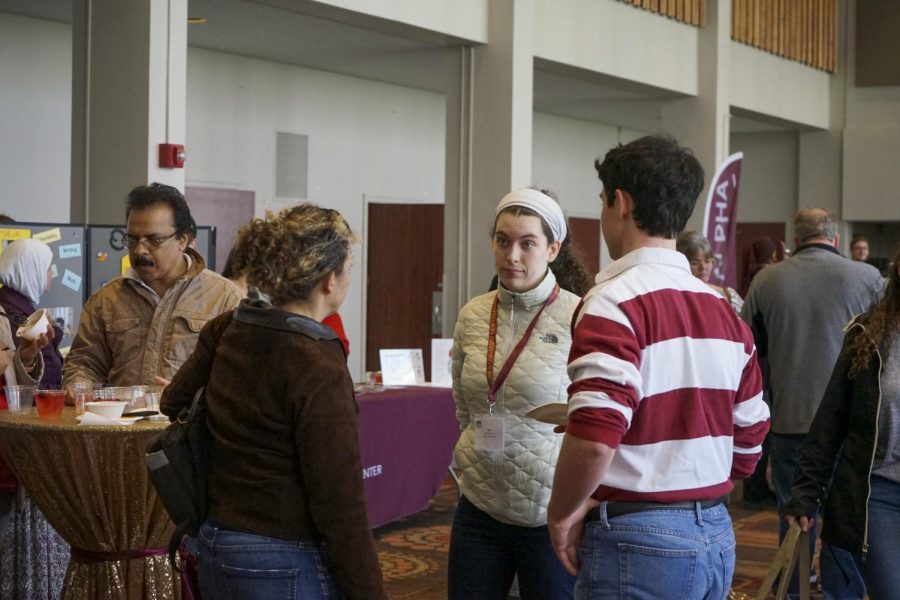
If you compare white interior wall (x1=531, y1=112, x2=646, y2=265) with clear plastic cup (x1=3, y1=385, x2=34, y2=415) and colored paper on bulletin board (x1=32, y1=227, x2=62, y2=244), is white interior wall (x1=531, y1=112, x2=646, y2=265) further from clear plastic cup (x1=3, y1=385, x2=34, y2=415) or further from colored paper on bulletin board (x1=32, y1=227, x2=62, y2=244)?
clear plastic cup (x1=3, y1=385, x2=34, y2=415)

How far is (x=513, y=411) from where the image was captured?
2.95 meters

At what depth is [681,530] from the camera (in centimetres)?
210

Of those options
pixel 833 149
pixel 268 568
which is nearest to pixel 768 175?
pixel 833 149

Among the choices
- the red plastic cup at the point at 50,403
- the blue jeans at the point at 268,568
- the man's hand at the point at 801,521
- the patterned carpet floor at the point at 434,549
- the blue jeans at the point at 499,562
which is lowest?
the patterned carpet floor at the point at 434,549

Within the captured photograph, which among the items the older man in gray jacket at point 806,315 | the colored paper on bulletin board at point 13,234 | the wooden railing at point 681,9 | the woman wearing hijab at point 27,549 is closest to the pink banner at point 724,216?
the wooden railing at point 681,9

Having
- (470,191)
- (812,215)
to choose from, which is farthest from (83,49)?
(812,215)

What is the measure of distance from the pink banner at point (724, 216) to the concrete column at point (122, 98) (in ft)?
14.2

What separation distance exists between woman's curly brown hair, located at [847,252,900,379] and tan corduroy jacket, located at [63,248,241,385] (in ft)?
5.77

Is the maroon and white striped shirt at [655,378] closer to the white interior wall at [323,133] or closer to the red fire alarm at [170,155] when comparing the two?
the red fire alarm at [170,155]

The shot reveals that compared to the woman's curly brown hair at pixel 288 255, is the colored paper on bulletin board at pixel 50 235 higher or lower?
higher

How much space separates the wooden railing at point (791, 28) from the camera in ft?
37.7

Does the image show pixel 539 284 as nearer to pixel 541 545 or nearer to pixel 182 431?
pixel 541 545

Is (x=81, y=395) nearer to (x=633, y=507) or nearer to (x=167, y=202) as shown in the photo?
(x=167, y=202)

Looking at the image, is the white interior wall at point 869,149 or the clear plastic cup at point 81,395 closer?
the clear plastic cup at point 81,395
